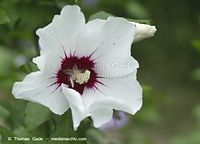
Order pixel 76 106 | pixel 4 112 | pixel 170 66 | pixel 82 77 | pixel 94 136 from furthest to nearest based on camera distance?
pixel 170 66
pixel 94 136
pixel 4 112
pixel 82 77
pixel 76 106

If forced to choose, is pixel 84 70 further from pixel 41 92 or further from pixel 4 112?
pixel 4 112

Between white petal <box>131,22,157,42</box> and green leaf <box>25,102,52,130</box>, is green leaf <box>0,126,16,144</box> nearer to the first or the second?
green leaf <box>25,102,52,130</box>

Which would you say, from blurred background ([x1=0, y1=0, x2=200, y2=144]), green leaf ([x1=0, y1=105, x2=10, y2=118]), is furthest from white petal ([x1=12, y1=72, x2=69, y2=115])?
blurred background ([x1=0, y1=0, x2=200, y2=144])

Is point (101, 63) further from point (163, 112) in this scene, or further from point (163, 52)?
point (163, 52)

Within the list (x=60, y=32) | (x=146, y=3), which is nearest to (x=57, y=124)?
(x=60, y=32)

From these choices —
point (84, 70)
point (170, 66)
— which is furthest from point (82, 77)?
point (170, 66)
